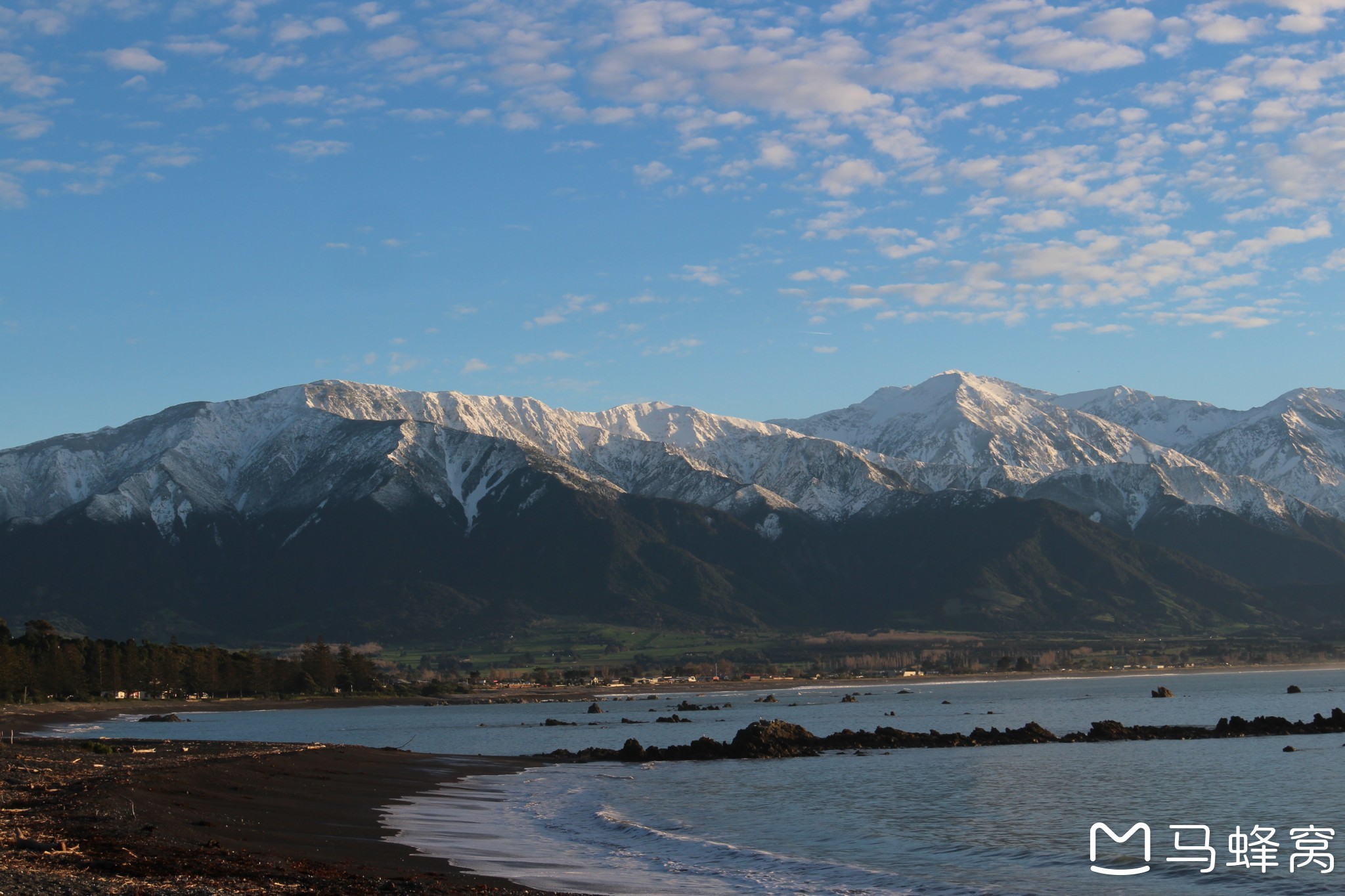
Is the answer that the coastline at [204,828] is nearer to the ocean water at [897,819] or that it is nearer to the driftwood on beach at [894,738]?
the ocean water at [897,819]

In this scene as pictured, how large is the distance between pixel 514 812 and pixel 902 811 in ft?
64.2

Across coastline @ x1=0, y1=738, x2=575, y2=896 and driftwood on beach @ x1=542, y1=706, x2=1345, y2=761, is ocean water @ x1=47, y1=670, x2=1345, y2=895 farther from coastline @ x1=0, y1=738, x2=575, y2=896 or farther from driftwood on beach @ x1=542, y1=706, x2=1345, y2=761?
driftwood on beach @ x1=542, y1=706, x2=1345, y2=761

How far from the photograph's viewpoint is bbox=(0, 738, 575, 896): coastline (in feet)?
113

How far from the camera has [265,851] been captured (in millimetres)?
42594

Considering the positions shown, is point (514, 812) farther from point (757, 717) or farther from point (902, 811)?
point (757, 717)

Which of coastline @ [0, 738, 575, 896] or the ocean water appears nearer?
coastline @ [0, 738, 575, 896]

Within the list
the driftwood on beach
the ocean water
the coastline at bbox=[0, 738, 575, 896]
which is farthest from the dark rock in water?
the coastline at bbox=[0, 738, 575, 896]

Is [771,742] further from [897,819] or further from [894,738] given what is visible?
[897,819]

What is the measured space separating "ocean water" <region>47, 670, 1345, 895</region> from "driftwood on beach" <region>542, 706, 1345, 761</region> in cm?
456

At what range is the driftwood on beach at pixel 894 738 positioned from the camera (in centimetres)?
10481

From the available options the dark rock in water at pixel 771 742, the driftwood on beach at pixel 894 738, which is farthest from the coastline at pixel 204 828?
the dark rock in water at pixel 771 742

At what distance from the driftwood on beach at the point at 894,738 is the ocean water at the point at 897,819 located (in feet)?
15.0

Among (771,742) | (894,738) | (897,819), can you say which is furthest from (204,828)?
(894,738)

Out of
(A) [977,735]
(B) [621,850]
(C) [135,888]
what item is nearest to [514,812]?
(B) [621,850]
